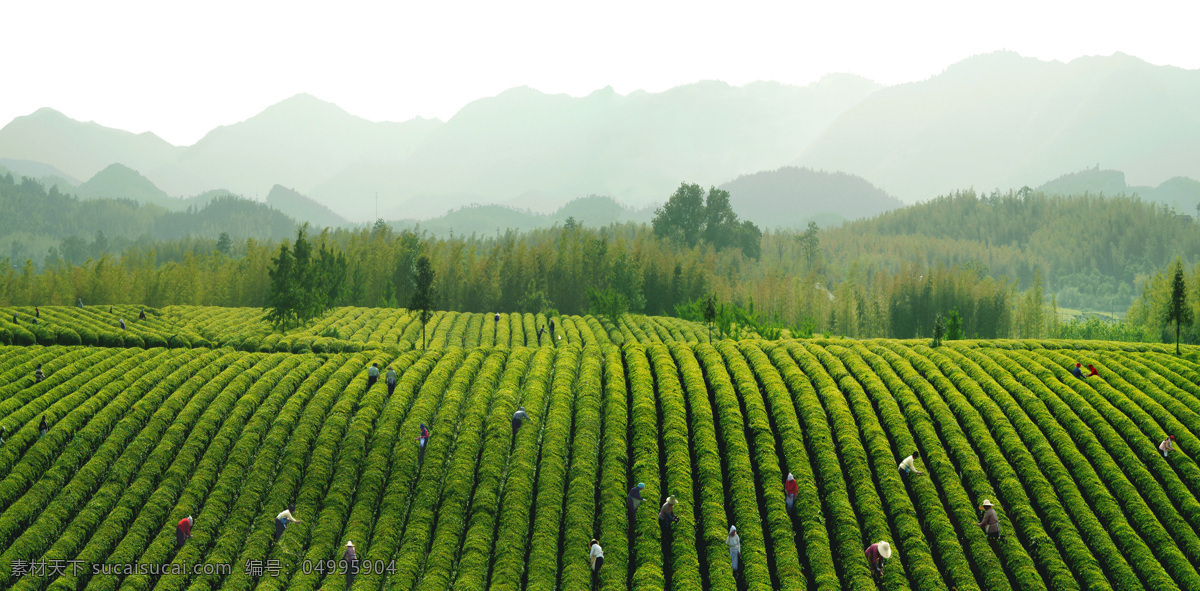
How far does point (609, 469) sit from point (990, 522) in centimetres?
1558

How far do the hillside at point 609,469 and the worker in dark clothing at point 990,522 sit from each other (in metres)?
0.39

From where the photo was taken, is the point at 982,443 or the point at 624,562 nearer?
the point at 624,562

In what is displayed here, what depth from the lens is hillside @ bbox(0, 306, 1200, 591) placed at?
29375 mm

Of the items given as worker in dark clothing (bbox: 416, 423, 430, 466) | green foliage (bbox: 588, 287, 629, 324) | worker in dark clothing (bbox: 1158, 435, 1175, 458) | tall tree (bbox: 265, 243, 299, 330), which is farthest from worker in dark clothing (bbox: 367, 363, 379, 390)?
green foliage (bbox: 588, 287, 629, 324)

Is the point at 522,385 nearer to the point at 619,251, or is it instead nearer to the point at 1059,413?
the point at 1059,413

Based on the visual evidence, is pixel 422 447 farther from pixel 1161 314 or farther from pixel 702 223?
pixel 702 223

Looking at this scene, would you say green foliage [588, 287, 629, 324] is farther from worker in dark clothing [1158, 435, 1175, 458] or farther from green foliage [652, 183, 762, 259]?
green foliage [652, 183, 762, 259]

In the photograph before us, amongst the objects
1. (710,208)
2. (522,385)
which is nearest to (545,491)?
(522,385)

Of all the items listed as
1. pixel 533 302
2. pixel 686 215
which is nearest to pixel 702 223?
pixel 686 215

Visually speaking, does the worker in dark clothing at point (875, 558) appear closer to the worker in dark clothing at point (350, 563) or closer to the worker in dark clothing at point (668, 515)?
the worker in dark clothing at point (668, 515)

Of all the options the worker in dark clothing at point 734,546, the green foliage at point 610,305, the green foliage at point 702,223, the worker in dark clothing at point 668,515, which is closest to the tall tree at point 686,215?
the green foliage at point 702,223

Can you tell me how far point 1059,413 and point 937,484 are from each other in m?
10.6

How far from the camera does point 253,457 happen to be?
3616 cm

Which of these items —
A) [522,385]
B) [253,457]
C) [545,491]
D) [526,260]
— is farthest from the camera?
[526,260]
